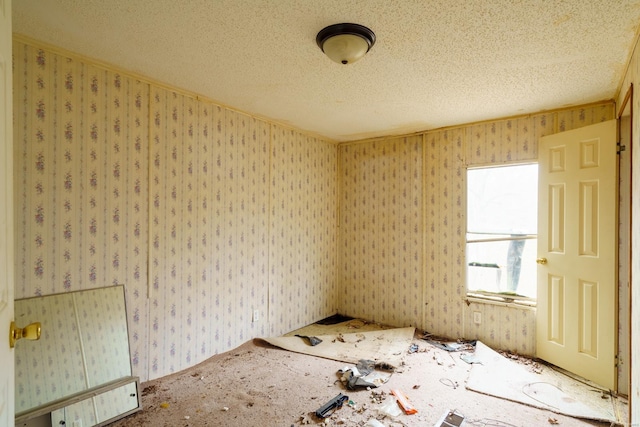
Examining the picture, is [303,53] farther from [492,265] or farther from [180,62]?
[492,265]

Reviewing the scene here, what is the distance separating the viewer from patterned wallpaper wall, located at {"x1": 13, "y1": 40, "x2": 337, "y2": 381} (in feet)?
6.71

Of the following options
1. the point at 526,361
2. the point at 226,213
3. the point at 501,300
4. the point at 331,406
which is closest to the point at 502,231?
the point at 501,300

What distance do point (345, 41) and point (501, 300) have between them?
2.94m

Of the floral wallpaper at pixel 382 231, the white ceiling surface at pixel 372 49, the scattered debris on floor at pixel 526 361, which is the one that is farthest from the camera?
the floral wallpaper at pixel 382 231

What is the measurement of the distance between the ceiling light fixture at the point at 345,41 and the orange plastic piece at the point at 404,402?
90.0 inches

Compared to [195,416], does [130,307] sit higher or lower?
higher

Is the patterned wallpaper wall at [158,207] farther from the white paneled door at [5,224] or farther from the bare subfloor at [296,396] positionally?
the white paneled door at [5,224]

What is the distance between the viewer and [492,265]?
138 inches

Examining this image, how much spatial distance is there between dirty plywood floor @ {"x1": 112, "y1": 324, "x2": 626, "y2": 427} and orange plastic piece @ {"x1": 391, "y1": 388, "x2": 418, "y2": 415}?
39 millimetres

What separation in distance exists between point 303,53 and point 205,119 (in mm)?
1264

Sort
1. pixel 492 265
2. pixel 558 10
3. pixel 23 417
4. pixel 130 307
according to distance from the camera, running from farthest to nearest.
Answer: pixel 492 265, pixel 130 307, pixel 23 417, pixel 558 10

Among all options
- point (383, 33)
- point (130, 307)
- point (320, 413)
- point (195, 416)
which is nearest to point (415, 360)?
point (320, 413)

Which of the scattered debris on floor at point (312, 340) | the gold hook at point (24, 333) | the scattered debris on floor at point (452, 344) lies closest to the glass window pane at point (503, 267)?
the scattered debris on floor at point (452, 344)

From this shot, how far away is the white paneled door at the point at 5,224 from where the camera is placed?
2.80ft
